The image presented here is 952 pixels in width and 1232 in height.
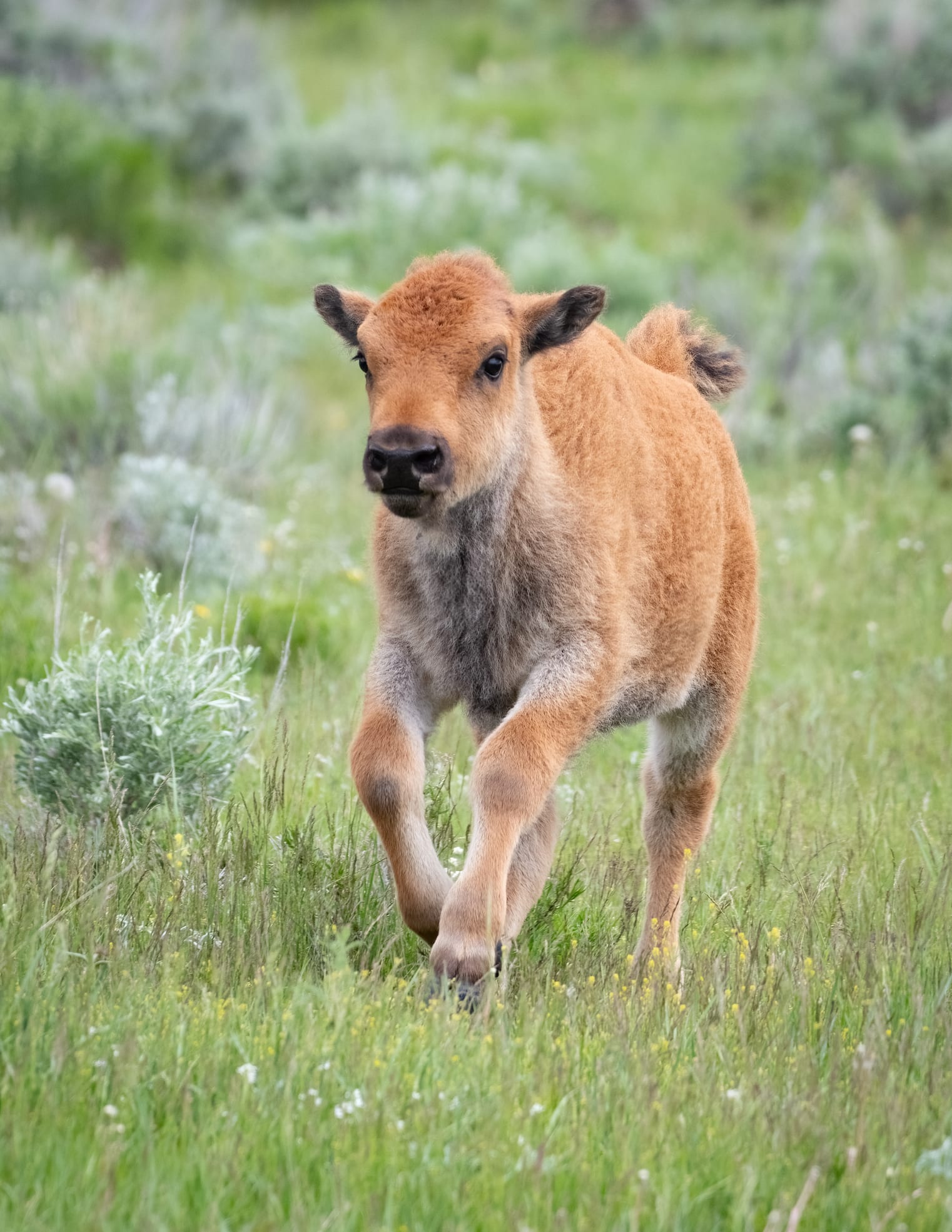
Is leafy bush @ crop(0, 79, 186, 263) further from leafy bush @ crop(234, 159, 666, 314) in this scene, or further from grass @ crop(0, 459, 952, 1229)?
grass @ crop(0, 459, 952, 1229)

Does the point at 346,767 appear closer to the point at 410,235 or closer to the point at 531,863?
the point at 531,863

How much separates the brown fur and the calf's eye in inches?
1.0

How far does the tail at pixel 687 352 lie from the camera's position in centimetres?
604

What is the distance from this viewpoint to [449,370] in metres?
4.36

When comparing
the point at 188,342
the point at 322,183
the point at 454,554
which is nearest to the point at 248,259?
the point at 322,183

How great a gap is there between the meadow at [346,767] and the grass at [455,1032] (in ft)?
0.05

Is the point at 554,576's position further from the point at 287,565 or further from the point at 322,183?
the point at 322,183

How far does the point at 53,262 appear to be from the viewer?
13.8 m

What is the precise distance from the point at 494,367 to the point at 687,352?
1.74 metres

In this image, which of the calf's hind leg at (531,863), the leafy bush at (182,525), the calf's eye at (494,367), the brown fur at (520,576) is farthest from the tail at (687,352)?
the leafy bush at (182,525)

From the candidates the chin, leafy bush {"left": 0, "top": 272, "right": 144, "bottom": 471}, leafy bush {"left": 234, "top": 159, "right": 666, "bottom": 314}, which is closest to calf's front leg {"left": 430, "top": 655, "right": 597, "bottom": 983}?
the chin

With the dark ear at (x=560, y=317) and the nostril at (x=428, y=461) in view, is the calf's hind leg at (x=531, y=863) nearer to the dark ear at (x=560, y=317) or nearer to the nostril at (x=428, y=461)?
the nostril at (x=428, y=461)

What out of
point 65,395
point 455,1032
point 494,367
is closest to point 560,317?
point 494,367

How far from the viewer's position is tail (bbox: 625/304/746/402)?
6035mm
